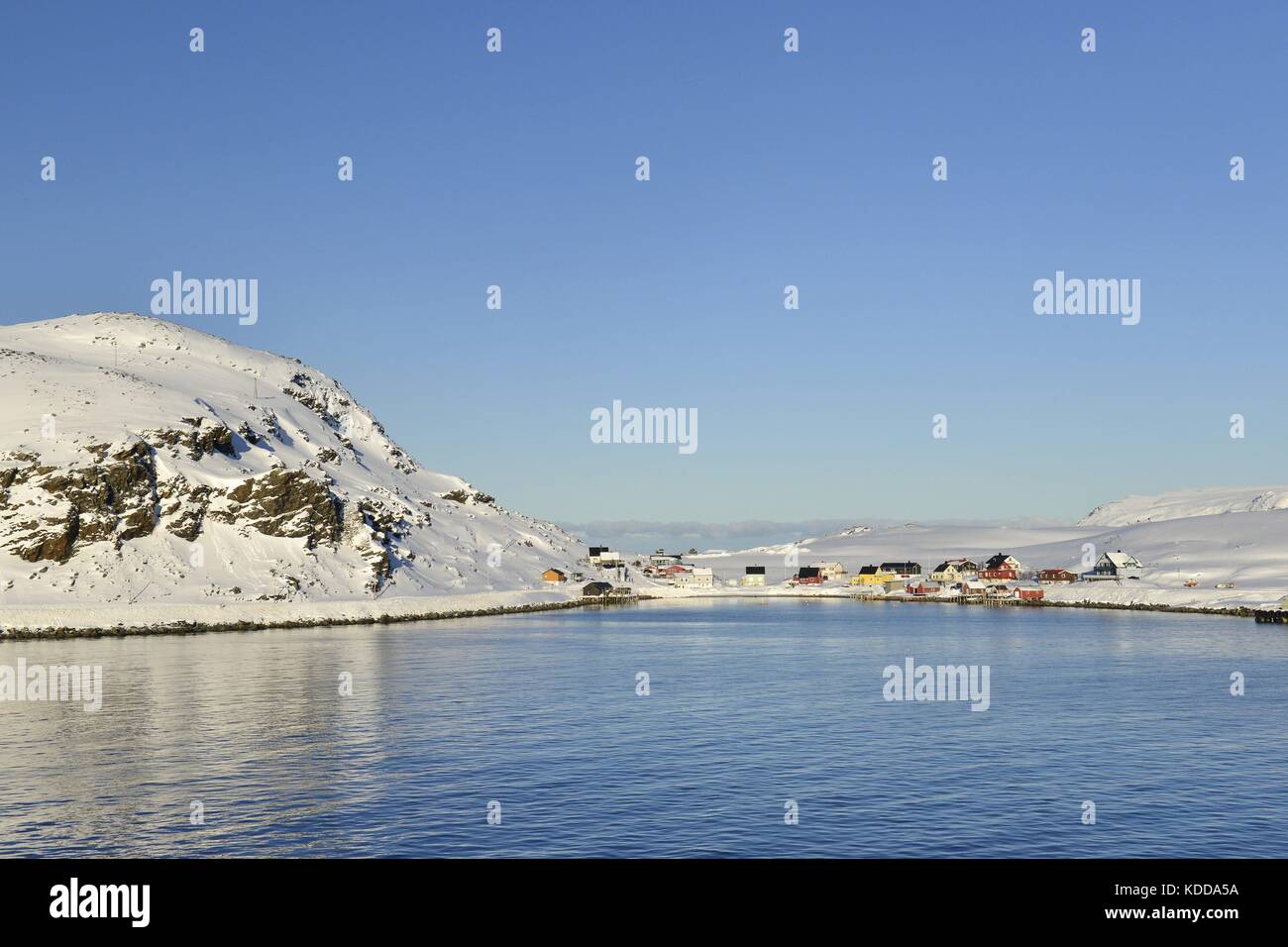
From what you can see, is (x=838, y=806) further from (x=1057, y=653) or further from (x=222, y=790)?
(x=1057, y=653)

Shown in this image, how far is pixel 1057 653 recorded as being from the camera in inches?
3570

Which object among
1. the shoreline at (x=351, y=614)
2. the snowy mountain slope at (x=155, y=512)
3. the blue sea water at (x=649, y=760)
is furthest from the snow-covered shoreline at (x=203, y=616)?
the blue sea water at (x=649, y=760)

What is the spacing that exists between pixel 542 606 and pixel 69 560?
78647 millimetres

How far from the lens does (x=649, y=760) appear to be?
41.0 m

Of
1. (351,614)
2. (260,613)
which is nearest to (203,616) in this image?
(260,613)

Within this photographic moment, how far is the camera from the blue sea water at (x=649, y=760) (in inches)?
1152

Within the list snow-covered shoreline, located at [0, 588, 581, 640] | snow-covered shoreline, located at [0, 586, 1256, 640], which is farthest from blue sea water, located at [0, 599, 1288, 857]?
snow-covered shoreline, located at [0, 586, 1256, 640]

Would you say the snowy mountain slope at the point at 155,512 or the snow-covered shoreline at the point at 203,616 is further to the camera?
the snowy mountain slope at the point at 155,512

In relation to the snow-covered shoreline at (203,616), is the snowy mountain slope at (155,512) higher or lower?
higher
